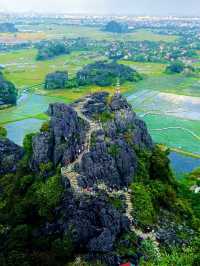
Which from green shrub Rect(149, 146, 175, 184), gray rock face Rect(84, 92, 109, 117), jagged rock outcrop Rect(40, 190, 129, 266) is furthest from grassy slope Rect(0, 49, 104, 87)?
jagged rock outcrop Rect(40, 190, 129, 266)

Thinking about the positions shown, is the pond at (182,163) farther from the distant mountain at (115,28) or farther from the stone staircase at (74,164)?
the distant mountain at (115,28)

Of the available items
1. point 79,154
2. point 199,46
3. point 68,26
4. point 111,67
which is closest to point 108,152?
point 79,154

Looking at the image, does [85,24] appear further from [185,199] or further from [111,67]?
[185,199]

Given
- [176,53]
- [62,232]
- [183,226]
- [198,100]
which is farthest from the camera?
[176,53]

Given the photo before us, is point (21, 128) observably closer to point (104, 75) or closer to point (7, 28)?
point (104, 75)

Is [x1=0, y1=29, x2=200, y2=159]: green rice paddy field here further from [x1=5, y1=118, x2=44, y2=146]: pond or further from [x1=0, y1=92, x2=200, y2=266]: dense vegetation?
[x1=0, y1=92, x2=200, y2=266]: dense vegetation

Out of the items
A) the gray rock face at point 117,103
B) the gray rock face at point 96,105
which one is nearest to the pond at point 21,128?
the gray rock face at point 96,105

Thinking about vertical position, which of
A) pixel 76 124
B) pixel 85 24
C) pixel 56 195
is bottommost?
pixel 85 24
